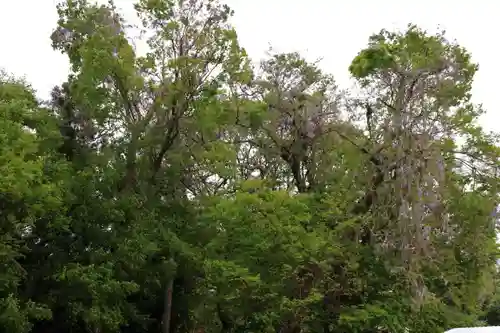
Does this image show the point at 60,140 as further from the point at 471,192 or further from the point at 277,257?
the point at 471,192

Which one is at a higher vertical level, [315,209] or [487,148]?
[487,148]

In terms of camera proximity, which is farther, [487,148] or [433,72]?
[487,148]

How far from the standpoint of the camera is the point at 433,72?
17484 millimetres

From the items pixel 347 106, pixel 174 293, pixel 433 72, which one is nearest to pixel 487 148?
pixel 433 72

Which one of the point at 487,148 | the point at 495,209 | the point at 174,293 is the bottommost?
the point at 174,293

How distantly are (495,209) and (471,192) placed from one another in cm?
97

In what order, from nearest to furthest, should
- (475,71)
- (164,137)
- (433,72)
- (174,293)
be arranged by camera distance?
(433,72) < (475,71) < (164,137) < (174,293)

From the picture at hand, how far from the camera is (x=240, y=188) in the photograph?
62.0ft

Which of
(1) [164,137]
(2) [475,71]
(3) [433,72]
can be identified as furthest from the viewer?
(1) [164,137]

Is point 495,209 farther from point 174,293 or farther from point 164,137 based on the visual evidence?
point 174,293

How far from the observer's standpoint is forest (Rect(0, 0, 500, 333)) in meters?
17.4

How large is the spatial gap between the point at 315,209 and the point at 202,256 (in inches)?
152

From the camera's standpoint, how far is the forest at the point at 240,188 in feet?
57.2

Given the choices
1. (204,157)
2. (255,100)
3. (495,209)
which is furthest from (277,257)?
(495,209)
